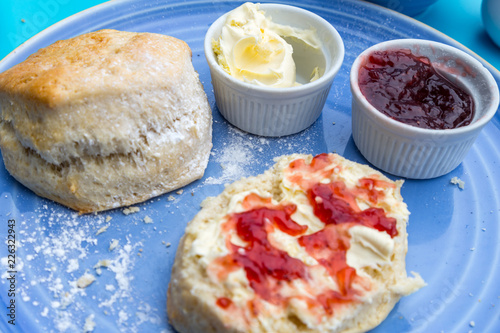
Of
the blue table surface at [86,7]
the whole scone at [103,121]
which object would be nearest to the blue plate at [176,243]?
the whole scone at [103,121]

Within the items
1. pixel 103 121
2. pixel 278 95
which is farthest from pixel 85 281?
pixel 278 95

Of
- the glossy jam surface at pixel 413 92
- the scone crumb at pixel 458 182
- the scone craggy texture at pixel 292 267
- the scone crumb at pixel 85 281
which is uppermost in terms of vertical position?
the glossy jam surface at pixel 413 92

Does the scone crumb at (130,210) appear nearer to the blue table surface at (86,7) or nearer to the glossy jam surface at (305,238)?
the glossy jam surface at (305,238)

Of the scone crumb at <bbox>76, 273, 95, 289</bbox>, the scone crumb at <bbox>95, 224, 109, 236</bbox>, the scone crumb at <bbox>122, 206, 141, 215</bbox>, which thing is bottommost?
the scone crumb at <bbox>76, 273, 95, 289</bbox>

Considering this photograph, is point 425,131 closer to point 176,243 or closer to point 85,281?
point 176,243

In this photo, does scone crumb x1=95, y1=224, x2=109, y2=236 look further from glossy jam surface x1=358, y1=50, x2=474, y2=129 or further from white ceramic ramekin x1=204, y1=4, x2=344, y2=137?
glossy jam surface x1=358, y1=50, x2=474, y2=129

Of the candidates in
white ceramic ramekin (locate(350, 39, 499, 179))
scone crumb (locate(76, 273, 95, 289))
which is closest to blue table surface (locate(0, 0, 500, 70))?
white ceramic ramekin (locate(350, 39, 499, 179))
